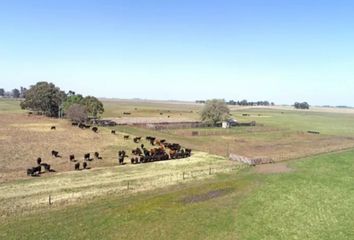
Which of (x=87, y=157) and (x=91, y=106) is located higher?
(x=91, y=106)

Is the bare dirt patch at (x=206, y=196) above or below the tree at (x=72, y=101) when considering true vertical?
below

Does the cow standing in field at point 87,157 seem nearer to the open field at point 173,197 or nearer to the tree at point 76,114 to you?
the open field at point 173,197

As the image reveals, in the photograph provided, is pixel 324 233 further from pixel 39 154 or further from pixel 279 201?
pixel 39 154

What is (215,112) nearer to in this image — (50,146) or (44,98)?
(44,98)

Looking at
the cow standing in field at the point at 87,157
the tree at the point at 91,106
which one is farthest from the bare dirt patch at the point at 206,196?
the tree at the point at 91,106

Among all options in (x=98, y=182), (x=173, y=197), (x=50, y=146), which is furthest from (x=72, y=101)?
(x=173, y=197)

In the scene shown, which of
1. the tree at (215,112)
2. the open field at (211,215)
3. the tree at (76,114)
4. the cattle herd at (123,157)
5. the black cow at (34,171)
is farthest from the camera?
the tree at (215,112)
